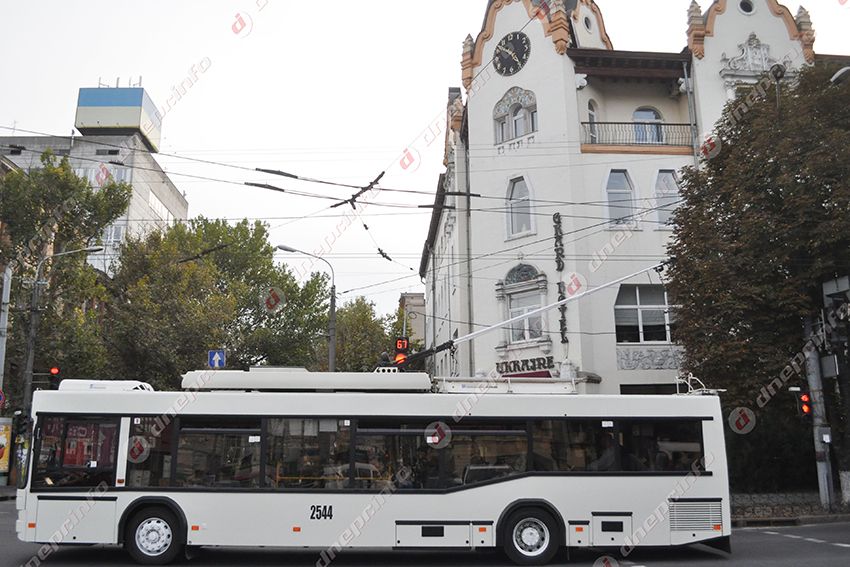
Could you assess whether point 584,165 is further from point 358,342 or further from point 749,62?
point 358,342

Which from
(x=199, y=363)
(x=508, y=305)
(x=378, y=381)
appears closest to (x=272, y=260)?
(x=199, y=363)

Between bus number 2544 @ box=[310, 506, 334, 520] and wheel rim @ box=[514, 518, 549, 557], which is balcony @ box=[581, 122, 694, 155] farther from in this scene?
bus number 2544 @ box=[310, 506, 334, 520]

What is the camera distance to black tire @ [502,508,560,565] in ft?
37.1

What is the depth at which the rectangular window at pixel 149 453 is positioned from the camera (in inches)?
449

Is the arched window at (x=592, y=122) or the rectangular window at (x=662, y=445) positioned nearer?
the rectangular window at (x=662, y=445)

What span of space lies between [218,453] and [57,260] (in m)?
26.6

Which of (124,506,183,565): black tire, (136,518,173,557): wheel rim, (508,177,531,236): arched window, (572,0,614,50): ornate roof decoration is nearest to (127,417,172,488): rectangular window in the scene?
(124,506,183,565): black tire

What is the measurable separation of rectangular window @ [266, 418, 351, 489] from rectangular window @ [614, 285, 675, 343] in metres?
16.7

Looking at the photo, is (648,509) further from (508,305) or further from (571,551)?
(508,305)

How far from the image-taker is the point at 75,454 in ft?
37.6

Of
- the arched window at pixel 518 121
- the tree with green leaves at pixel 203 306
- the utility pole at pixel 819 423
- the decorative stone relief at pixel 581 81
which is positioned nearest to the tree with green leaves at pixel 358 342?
the tree with green leaves at pixel 203 306
